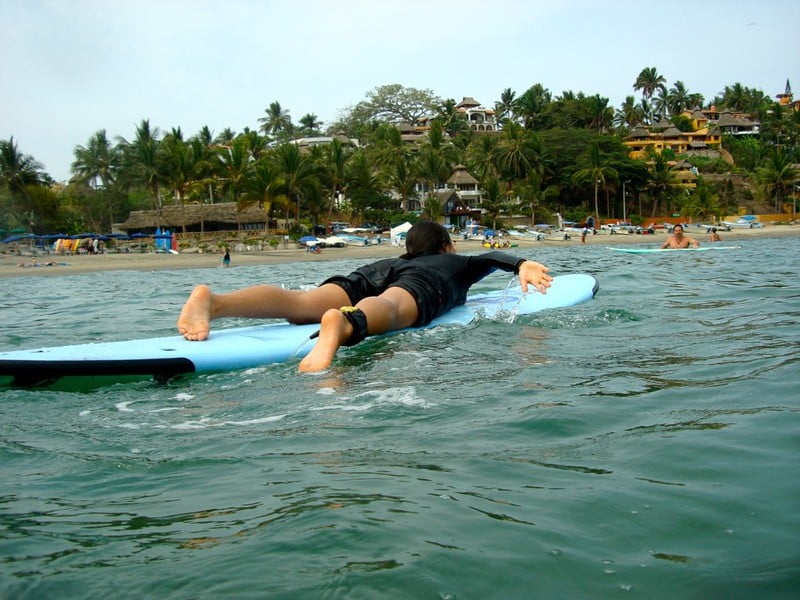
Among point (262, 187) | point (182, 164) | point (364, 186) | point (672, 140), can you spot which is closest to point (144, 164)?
point (182, 164)

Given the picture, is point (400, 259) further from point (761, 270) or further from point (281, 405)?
point (761, 270)

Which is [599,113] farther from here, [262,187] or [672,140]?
[262,187]

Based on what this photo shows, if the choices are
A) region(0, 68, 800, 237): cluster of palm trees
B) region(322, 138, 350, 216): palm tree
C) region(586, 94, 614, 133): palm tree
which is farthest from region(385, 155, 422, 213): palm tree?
region(586, 94, 614, 133): palm tree

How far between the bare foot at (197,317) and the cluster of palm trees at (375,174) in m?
36.4

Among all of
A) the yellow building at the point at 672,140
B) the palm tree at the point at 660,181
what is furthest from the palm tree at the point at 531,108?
the palm tree at the point at 660,181

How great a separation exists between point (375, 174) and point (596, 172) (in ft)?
53.7

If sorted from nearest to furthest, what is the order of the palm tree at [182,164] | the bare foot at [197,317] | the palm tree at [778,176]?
the bare foot at [197,317]
the palm tree at [182,164]
the palm tree at [778,176]

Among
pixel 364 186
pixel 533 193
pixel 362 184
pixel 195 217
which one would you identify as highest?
pixel 362 184

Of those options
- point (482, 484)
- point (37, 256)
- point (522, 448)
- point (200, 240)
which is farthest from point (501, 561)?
point (200, 240)

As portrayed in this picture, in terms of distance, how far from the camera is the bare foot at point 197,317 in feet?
14.9

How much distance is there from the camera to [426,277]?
545 cm

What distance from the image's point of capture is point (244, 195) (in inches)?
1609

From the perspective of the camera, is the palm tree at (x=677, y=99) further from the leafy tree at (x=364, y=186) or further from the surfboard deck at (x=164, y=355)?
the surfboard deck at (x=164, y=355)

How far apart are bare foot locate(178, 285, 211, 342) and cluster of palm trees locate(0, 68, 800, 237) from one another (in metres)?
36.4
